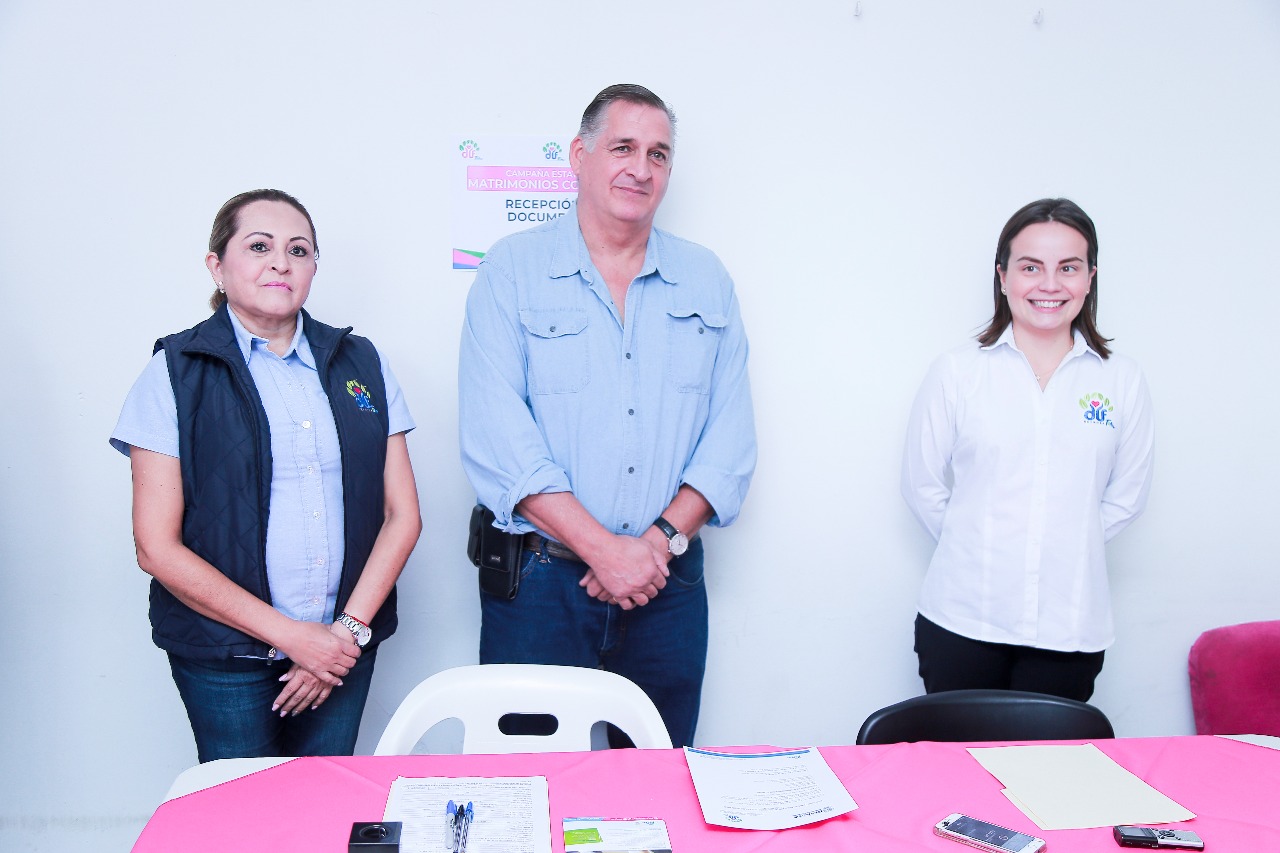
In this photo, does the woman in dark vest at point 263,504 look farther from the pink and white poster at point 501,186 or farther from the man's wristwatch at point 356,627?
the pink and white poster at point 501,186

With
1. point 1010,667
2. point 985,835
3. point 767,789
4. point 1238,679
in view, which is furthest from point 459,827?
point 1238,679

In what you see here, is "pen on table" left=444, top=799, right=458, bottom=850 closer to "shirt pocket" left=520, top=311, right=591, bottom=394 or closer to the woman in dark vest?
the woman in dark vest

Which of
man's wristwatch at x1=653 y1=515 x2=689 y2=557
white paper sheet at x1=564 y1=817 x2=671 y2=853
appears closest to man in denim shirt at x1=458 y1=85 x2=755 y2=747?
man's wristwatch at x1=653 y1=515 x2=689 y2=557

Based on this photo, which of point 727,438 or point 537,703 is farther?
point 727,438

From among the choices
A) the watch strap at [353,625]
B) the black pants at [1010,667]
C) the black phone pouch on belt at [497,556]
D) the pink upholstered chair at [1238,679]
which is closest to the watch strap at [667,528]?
the black phone pouch on belt at [497,556]

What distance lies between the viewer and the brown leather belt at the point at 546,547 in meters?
2.08

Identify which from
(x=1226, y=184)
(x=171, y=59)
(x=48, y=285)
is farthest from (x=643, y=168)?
(x=1226, y=184)

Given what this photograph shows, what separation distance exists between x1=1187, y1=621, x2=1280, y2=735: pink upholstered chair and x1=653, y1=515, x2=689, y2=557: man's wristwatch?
5.92ft

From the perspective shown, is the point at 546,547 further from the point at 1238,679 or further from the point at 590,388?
the point at 1238,679

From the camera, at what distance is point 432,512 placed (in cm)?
254

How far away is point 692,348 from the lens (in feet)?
7.13

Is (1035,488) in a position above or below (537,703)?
above

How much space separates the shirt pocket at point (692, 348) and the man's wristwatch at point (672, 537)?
13.0 inches

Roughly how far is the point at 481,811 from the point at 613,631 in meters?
0.93
